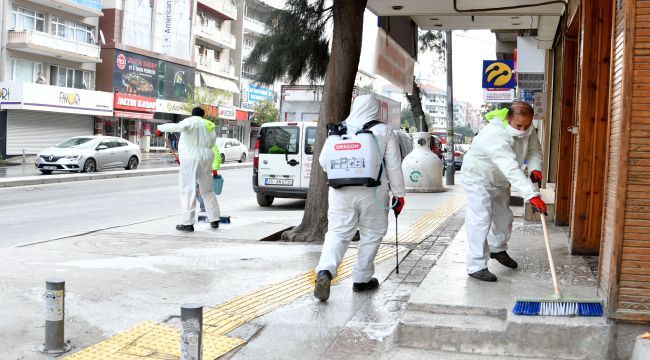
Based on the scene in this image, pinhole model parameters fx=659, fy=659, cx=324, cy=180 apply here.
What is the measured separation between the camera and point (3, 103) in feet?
111

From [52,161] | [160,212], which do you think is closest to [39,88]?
[52,161]

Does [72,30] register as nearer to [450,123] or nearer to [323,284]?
[450,123]

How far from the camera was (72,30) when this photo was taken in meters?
39.3

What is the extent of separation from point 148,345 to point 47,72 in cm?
3689

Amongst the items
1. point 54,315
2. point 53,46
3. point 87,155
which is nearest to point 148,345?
point 54,315

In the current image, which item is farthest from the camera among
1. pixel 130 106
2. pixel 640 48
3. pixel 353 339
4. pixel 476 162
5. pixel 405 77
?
pixel 130 106

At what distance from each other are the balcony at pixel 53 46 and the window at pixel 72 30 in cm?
101

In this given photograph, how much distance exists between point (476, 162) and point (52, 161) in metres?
20.5

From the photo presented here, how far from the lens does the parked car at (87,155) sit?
76.3ft

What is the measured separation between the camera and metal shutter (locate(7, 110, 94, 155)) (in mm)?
34797

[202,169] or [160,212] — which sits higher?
[202,169]

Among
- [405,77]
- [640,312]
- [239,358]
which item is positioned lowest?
[239,358]

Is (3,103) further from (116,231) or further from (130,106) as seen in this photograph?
(116,231)

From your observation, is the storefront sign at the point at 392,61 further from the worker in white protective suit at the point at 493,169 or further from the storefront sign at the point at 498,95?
the storefront sign at the point at 498,95
